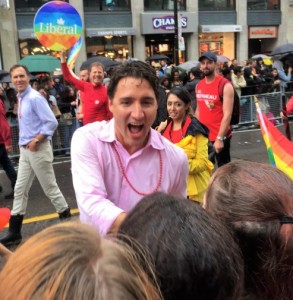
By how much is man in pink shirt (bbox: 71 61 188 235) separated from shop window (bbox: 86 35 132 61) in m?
22.8

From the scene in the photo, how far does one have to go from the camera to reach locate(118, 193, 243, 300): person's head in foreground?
0.99 meters

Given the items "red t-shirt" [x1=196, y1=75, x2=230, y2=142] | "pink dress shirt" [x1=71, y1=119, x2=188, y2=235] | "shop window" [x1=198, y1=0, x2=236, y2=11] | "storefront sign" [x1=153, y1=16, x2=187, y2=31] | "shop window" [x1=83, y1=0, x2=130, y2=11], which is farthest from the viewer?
"shop window" [x1=198, y1=0, x2=236, y2=11]

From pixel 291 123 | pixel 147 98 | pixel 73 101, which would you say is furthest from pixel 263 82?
pixel 147 98

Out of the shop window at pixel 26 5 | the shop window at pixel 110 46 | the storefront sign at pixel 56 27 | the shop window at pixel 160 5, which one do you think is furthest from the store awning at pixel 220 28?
the storefront sign at pixel 56 27

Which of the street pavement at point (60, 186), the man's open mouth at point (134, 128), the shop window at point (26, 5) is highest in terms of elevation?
the shop window at point (26, 5)

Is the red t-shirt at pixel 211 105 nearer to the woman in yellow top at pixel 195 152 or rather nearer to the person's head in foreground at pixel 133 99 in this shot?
the woman in yellow top at pixel 195 152

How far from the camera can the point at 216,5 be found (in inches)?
1062

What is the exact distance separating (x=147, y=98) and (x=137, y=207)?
33.2 inches

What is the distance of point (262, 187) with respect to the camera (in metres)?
1.32

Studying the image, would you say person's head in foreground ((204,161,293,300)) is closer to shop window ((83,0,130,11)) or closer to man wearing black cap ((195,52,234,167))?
man wearing black cap ((195,52,234,167))

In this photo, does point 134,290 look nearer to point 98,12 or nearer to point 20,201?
point 20,201

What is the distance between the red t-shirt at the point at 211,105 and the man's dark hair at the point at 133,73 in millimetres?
3415

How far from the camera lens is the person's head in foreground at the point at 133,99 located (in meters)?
1.89

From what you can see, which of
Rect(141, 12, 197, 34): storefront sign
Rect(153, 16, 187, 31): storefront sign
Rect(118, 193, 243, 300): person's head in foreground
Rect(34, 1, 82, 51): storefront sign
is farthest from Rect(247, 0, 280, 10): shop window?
Rect(118, 193, 243, 300): person's head in foreground
